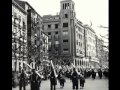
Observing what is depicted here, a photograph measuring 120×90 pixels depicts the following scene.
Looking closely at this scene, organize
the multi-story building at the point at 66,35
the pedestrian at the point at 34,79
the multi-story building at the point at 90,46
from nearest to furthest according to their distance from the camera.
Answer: the pedestrian at the point at 34,79 → the multi-story building at the point at 66,35 → the multi-story building at the point at 90,46

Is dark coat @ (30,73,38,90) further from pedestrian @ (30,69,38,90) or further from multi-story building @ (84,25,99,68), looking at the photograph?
multi-story building @ (84,25,99,68)

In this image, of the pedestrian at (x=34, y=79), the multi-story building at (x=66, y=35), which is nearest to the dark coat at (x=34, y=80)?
the pedestrian at (x=34, y=79)

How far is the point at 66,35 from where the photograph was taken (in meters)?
A: 55.8

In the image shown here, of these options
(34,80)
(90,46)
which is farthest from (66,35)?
(34,80)

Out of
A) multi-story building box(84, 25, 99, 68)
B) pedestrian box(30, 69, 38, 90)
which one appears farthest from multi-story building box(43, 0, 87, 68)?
pedestrian box(30, 69, 38, 90)

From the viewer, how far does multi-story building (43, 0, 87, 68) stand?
2103 inches

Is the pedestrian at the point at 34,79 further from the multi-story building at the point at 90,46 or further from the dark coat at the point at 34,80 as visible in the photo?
the multi-story building at the point at 90,46

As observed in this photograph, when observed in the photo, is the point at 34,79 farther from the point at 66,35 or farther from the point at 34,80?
the point at 66,35

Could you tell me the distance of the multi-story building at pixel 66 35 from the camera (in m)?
53.4

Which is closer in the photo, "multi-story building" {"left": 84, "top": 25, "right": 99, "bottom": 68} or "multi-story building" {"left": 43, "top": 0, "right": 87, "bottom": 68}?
"multi-story building" {"left": 43, "top": 0, "right": 87, "bottom": 68}

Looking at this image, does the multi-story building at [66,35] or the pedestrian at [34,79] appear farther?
the multi-story building at [66,35]
